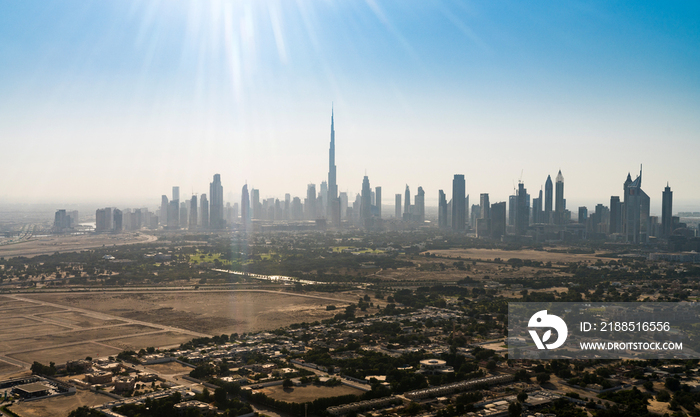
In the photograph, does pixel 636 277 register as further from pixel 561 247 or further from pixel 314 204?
pixel 314 204

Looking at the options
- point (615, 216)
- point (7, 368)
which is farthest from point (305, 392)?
point (615, 216)

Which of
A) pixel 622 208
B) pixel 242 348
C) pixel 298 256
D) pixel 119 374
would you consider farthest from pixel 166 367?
pixel 622 208

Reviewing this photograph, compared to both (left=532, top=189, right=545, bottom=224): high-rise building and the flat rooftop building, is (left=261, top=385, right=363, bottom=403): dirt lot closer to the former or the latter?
the flat rooftop building

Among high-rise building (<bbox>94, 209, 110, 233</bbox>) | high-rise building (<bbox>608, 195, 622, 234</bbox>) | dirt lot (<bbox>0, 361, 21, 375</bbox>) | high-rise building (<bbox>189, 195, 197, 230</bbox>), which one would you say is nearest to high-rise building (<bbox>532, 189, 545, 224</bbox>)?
high-rise building (<bbox>608, 195, 622, 234</bbox>)

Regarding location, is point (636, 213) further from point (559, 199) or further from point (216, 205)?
point (216, 205)

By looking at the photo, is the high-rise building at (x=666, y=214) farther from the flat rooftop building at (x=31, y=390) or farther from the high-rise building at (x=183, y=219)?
the flat rooftop building at (x=31, y=390)

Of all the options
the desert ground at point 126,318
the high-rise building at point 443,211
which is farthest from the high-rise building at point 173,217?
the desert ground at point 126,318
